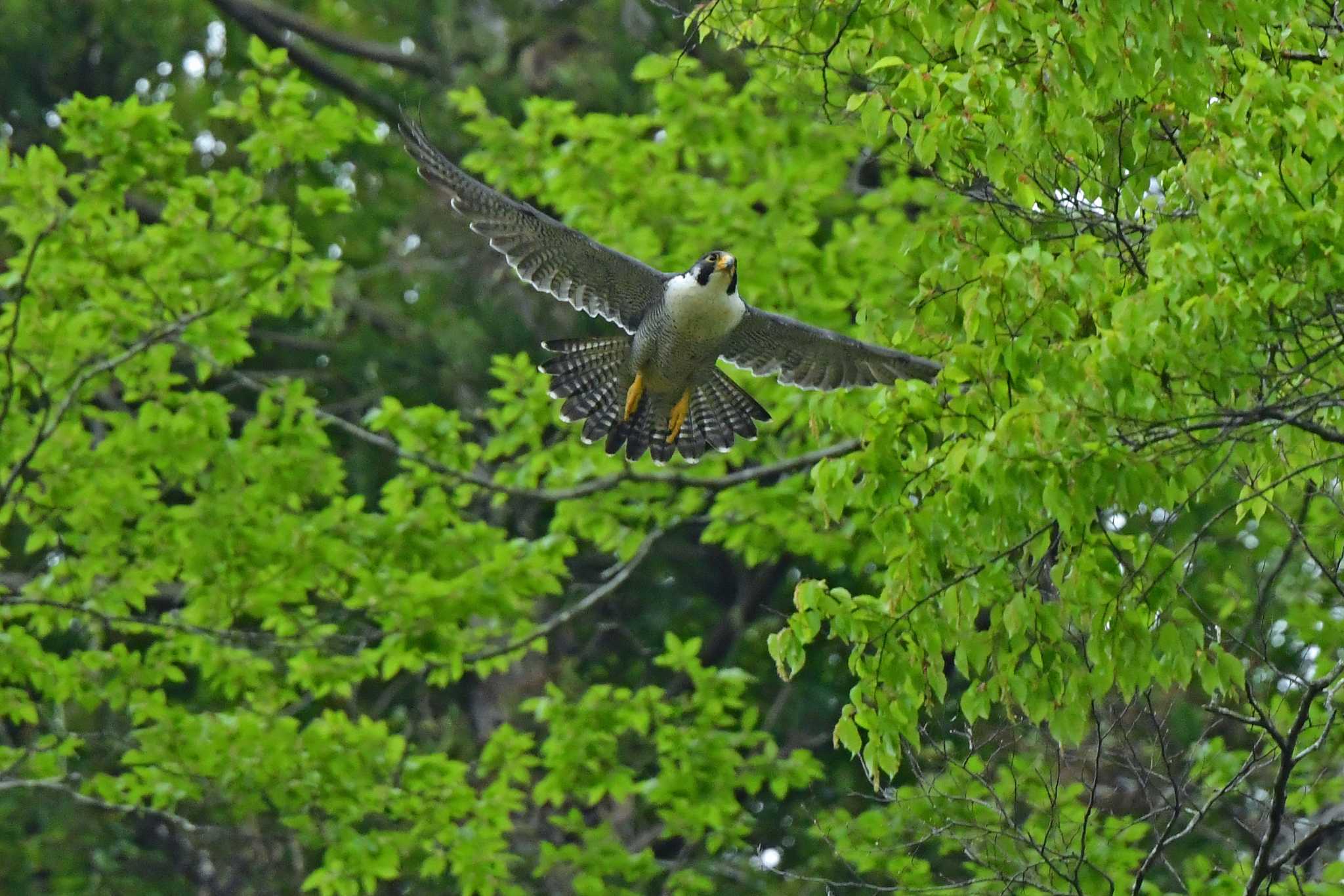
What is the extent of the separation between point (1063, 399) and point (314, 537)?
19.0ft

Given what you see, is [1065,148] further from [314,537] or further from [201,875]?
[201,875]

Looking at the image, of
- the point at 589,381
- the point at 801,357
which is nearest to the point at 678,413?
the point at 589,381

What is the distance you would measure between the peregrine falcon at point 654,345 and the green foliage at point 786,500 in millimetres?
374

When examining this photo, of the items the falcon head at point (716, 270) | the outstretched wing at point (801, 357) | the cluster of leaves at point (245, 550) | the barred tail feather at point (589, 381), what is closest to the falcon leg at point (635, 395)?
the barred tail feather at point (589, 381)

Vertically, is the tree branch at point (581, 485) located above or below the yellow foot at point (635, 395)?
below

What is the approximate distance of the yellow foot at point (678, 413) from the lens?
8.97 meters

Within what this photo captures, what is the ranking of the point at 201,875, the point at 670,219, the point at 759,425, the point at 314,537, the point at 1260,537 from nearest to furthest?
the point at 314,537 → the point at 759,425 → the point at 670,219 → the point at 1260,537 → the point at 201,875

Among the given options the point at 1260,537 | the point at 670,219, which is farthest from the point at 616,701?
the point at 1260,537

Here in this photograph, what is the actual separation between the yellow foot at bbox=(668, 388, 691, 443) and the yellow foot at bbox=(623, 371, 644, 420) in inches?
7.4

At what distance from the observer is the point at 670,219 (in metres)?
11.1

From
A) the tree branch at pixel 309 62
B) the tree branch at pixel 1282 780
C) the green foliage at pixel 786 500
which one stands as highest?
the tree branch at pixel 309 62

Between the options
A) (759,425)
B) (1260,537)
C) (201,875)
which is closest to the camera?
(759,425)

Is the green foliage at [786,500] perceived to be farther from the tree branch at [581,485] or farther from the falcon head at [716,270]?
the falcon head at [716,270]

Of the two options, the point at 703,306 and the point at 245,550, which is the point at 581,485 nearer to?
the point at 245,550
